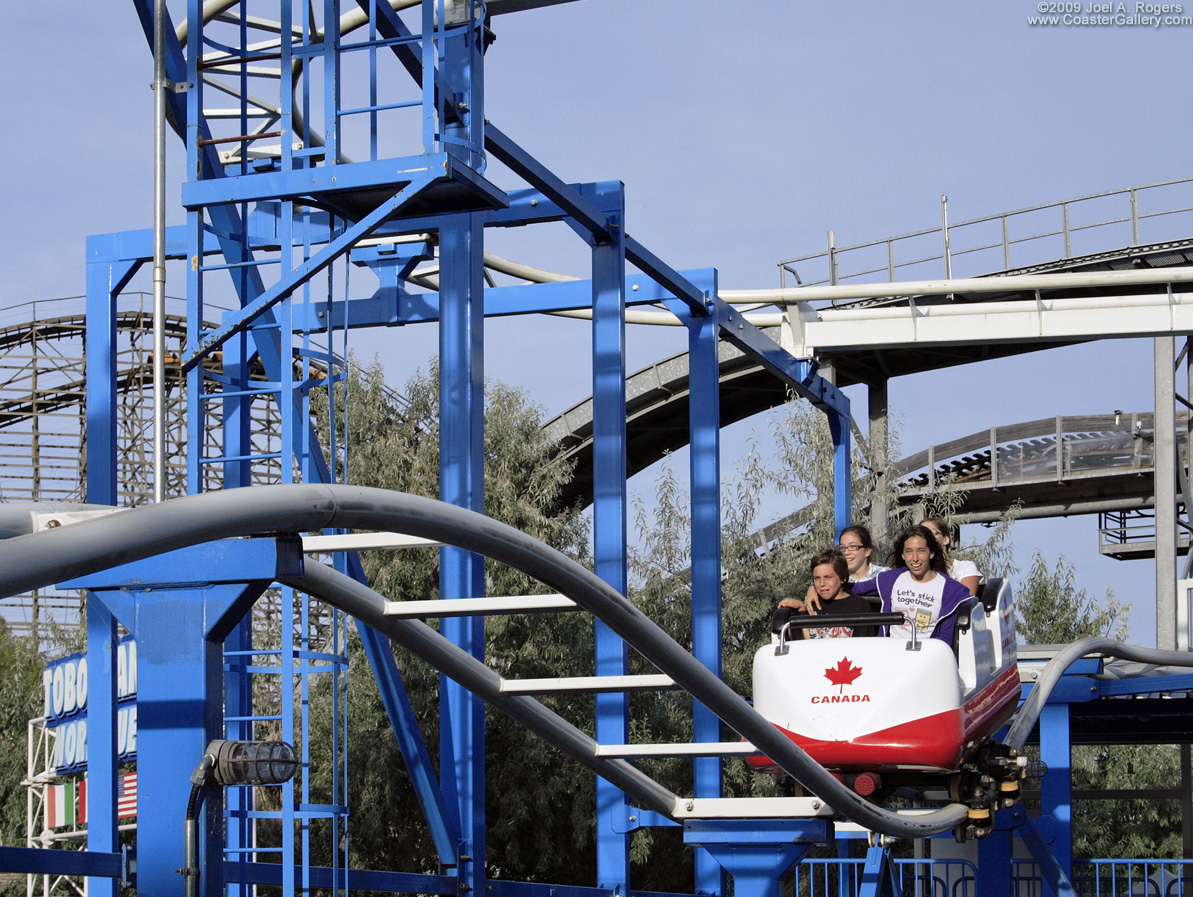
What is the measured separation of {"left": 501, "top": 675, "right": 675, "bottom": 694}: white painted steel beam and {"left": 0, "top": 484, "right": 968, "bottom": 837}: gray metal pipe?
0.24ft

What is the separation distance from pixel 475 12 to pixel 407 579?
8897mm

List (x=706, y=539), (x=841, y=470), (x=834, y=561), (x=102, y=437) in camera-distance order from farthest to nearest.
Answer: (x=841, y=470), (x=706, y=539), (x=102, y=437), (x=834, y=561)

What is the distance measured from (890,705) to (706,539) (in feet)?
8.91

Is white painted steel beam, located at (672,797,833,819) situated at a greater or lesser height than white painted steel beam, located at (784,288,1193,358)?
lesser

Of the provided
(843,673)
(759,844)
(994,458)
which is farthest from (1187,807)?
(759,844)

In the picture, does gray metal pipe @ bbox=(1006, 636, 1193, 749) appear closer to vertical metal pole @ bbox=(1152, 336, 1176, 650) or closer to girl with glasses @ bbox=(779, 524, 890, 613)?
girl with glasses @ bbox=(779, 524, 890, 613)

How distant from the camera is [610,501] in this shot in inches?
338

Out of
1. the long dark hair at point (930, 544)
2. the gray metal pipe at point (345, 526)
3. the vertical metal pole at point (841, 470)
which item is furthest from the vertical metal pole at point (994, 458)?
the gray metal pipe at point (345, 526)

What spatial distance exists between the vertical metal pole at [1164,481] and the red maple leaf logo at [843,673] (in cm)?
1050

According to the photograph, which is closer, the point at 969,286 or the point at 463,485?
the point at 463,485

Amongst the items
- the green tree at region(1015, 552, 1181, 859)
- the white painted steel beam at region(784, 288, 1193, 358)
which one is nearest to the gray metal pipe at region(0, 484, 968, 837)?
the white painted steel beam at region(784, 288, 1193, 358)

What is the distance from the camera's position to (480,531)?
14.3 feet

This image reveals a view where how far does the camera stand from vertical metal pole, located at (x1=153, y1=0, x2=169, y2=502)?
5449mm

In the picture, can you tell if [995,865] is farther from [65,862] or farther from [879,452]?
[879,452]
